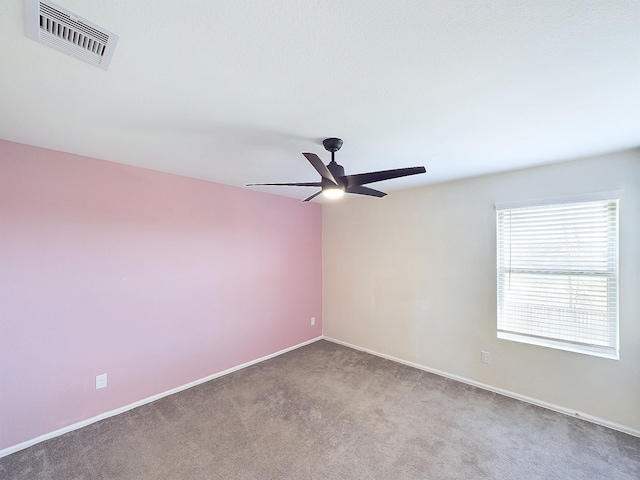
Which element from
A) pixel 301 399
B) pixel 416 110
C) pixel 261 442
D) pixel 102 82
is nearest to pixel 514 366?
pixel 301 399

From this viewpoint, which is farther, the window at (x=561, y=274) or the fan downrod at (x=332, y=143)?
the window at (x=561, y=274)

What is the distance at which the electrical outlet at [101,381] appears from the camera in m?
2.45

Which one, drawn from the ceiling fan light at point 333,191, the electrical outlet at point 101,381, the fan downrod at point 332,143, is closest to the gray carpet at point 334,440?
the electrical outlet at point 101,381

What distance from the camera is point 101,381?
2.47 metres

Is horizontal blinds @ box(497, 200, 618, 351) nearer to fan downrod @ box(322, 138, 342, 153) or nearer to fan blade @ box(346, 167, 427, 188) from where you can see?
fan blade @ box(346, 167, 427, 188)

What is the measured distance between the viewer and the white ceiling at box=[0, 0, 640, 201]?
0.99m

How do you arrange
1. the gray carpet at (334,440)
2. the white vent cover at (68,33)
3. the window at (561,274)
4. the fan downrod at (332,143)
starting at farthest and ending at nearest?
the window at (561,274)
the fan downrod at (332,143)
the gray carpet at (334,440)
the white vent cover at (68,33)

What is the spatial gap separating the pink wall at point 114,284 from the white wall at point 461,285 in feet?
4.51

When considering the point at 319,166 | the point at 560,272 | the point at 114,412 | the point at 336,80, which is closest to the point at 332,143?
the point at 319,166

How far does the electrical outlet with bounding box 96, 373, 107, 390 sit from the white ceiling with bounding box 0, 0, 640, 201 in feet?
6.54

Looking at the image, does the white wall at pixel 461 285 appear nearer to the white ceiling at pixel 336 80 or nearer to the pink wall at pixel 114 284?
the white ceiling at pixel 336 80

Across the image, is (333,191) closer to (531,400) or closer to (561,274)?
(561,274)

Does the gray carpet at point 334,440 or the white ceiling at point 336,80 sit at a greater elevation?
the white ceiling at point 336,80

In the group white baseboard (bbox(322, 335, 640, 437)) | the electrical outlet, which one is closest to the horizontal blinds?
white baseboard (bbox(322, 335, 640, 437))
